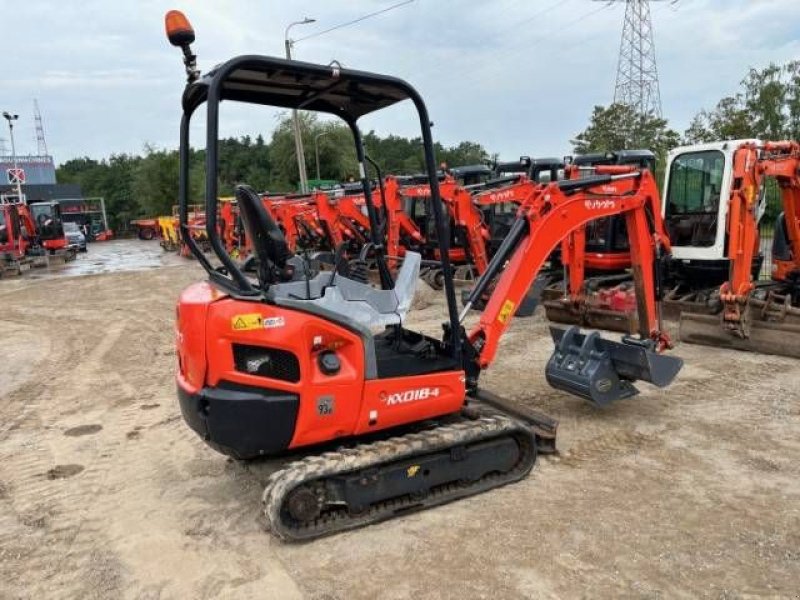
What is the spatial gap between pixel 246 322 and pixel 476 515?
1.67 m

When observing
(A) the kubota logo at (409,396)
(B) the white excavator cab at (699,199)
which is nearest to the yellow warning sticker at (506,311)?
(A) the kubota logo at (409,396)

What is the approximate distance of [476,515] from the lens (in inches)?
150

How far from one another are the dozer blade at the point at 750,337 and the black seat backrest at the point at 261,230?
5.38 metres

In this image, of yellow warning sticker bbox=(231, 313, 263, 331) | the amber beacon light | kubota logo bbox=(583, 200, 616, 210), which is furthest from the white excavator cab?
the amber beacon light

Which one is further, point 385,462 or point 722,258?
point 722,258

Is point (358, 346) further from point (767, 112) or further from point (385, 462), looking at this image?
point (767, 112)

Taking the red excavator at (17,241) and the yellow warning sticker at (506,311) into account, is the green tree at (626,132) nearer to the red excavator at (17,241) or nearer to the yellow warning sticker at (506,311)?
the red excavator at (17,241)

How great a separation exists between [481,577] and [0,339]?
9338 mm

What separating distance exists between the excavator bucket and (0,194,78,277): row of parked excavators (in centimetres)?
1972

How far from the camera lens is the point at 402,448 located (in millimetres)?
3740

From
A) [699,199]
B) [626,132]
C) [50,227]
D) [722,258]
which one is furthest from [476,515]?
[626,132]

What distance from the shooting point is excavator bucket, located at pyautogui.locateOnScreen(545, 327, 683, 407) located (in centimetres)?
517

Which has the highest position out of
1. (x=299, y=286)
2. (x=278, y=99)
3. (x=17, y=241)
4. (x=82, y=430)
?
(x=278, y=99)

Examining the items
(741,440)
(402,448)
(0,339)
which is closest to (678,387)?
(741,440)
